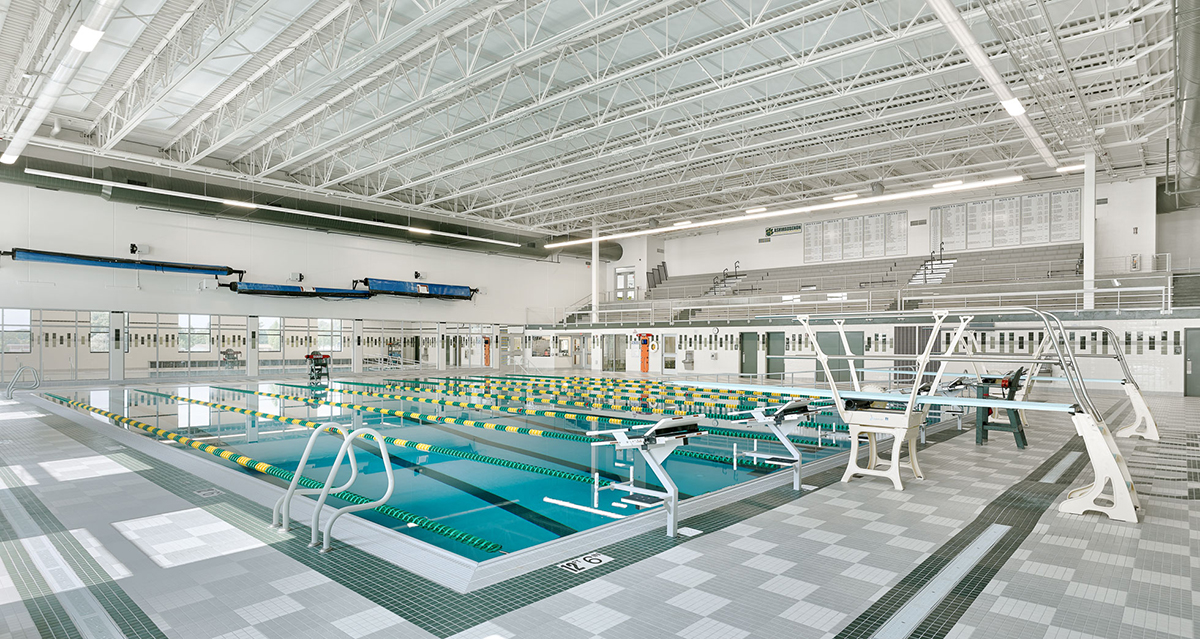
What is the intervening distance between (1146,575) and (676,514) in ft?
8.75

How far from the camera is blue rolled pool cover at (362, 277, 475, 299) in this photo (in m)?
23.3

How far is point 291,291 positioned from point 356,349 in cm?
359

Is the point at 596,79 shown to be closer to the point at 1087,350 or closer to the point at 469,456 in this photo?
the point at 469,456

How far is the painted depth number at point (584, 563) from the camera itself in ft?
11.5

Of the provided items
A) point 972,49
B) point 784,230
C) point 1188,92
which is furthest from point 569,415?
point 784,230

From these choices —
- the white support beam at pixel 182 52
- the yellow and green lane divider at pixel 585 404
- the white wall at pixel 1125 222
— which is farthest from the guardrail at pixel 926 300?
the white support beam at pixel 182 52

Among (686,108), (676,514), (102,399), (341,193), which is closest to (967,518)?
(676,514)

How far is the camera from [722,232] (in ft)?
97.4

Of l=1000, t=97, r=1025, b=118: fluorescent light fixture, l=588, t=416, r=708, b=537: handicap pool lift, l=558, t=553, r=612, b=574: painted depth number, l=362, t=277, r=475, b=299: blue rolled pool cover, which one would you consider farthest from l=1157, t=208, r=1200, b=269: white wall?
l=362, t=277, r=475, b=299: blue rolled pool cover

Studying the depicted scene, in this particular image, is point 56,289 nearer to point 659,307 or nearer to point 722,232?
point 659,307

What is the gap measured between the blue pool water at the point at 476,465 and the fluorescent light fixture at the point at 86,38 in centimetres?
523

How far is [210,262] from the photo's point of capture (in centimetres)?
1964

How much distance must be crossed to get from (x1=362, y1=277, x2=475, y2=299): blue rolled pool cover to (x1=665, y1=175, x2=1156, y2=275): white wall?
11306 millimetres

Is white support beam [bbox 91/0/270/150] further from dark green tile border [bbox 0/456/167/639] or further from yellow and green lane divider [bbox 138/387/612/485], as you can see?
dark green tile border [bbox 0/456/167/639]
